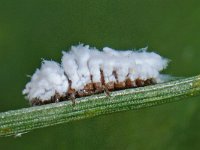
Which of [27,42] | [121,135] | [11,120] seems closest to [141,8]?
[27,42]

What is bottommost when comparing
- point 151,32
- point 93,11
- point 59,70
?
point 59,70

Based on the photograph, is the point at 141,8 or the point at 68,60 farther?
the point at 141,8

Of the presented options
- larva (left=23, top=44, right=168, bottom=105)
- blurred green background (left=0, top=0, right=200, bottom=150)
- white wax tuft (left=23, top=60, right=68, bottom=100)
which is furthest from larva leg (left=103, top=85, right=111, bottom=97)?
blurred green background (left=0, top=0, right=200, bottom=150)

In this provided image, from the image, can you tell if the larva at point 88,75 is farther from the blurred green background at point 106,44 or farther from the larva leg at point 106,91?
the blurred green background at point 106,44

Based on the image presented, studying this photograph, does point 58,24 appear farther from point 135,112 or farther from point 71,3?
point 135,112

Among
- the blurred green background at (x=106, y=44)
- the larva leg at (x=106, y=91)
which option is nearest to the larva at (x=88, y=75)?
the larva leg at (x=106, y=91)

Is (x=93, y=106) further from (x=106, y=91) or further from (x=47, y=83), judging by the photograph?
(x=47, y=83)

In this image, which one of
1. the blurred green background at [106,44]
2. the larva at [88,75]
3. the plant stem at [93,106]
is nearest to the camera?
the plant stem at [93,106]
